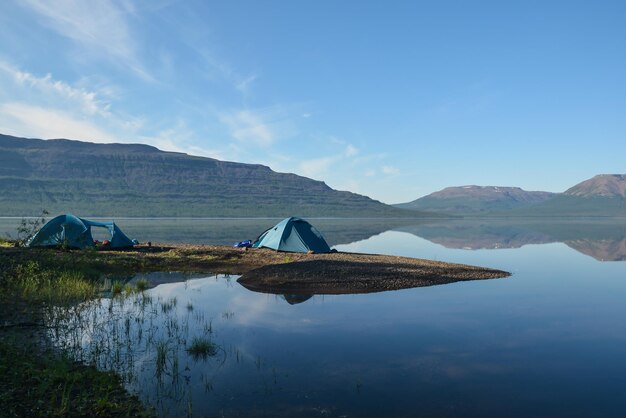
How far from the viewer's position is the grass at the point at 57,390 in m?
6.44

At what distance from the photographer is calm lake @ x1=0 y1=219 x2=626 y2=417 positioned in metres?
7.29

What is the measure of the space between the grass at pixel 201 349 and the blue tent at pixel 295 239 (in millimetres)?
18672

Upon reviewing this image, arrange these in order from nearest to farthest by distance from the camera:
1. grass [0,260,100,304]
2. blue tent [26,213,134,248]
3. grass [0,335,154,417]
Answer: grass [0,335,154,417] < grass [0,260,100,304] < blue tent [26,213,134,248]

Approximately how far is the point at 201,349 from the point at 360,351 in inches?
140

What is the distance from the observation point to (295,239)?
29.3 meters

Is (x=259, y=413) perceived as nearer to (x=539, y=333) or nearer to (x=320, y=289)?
(x=539, y=333)

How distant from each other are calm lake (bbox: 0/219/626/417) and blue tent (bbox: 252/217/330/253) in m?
11.8

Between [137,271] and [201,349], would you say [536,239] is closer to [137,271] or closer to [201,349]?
[137,271]

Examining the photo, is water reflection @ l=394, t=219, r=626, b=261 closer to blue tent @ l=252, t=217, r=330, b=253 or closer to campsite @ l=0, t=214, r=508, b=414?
blue tent @ l=252, t=217, r=330, b=253

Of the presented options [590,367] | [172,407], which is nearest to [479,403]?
[590,367]

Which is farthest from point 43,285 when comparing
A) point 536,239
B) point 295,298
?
point 536,239

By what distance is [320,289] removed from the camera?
17.8m

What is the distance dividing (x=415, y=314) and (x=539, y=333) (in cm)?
346

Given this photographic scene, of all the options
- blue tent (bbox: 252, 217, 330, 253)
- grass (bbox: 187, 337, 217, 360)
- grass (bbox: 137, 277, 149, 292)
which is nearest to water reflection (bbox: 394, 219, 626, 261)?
blue tent (bbox: 252, 217, 330, 253)
